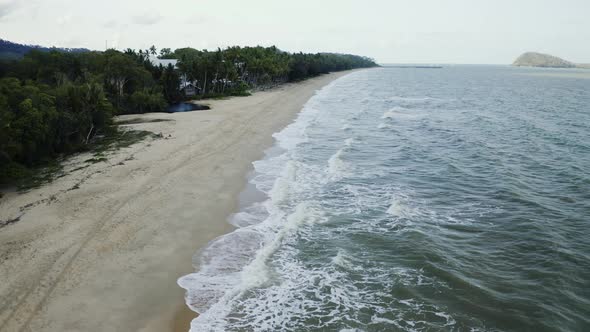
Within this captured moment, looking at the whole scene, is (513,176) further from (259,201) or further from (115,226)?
(115,226)

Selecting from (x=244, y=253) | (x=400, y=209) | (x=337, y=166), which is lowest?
(x=244, y=253)

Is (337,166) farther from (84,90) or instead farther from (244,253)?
(84,90)

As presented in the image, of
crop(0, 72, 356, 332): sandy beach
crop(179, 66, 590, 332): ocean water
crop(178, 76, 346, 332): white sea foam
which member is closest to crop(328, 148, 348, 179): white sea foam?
crop(179, 66, 590, 332): ocean water

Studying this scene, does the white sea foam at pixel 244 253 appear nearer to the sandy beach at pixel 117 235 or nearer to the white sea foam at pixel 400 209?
the sandy beach at pixel 117 235

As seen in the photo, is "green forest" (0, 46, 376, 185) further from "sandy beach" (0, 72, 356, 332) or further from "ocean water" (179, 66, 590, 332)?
"ocean water" (179, 66, 590, 332)

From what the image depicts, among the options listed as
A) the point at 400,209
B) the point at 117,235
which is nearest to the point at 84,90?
the point at 117,235

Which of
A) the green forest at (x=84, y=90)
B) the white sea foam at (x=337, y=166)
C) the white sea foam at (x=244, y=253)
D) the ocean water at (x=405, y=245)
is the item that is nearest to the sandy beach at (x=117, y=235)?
the white sea foam at (x=244, y=253)

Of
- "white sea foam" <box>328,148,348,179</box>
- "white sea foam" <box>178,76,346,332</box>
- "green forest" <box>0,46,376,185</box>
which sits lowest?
"white sea foam" <box>178,76,346,332</box>
